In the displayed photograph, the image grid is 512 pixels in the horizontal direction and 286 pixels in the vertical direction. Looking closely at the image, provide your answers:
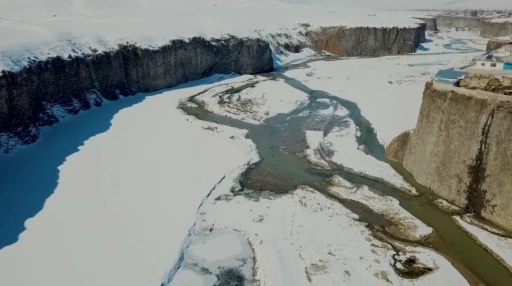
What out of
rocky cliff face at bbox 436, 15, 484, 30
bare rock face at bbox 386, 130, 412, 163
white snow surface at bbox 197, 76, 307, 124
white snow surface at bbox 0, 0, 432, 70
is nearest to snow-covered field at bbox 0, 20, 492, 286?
bare rock face at bbox 386, 130, 412, 163

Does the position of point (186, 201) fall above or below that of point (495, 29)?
below

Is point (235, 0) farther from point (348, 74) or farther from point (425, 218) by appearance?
point (425, 218)

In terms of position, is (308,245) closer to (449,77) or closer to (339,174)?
(339,174)

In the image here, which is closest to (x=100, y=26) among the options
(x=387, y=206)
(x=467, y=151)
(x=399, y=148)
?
(x=399, y=148)

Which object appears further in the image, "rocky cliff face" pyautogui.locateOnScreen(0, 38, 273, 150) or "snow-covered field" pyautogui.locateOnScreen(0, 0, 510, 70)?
"snow-covered field" pyautogui.locateOnScreen(0, 0, 510, 70)

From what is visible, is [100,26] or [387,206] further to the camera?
[100,26]

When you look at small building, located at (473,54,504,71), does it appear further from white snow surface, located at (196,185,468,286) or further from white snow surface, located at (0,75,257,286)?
white snow surface, located at (0,75,257,286)

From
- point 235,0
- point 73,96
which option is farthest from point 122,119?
point 235,0
